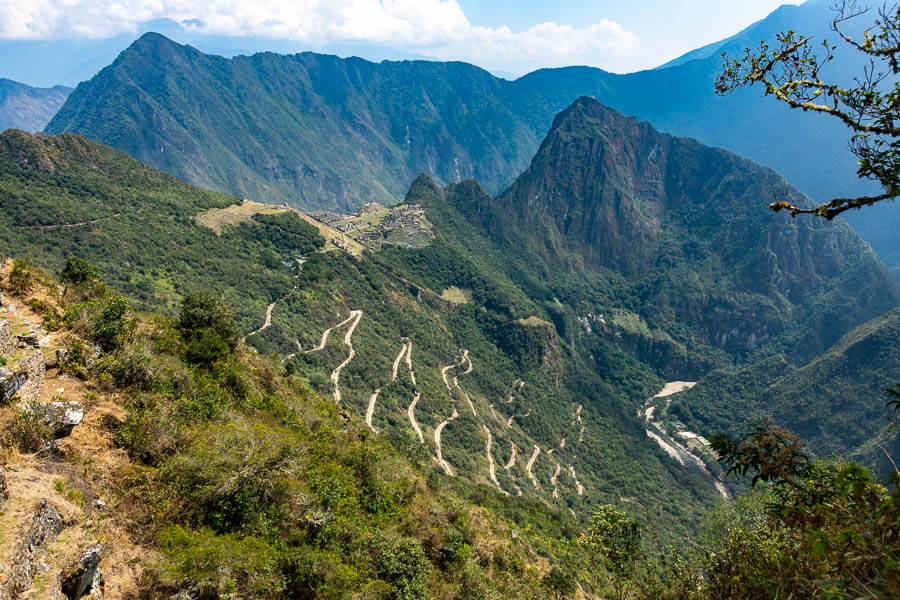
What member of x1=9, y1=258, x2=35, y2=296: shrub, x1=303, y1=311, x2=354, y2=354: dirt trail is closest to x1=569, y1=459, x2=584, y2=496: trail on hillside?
x1=303, y1=311, x2=354, y2=354: dirt trail

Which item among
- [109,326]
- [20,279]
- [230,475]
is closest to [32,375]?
[109,326]

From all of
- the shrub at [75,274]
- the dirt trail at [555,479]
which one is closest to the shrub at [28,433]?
the shrub at [75,274]

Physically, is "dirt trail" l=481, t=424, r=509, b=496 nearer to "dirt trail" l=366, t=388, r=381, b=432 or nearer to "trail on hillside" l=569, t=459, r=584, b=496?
"trail on hillside" l=569, t=459, r=584, b=496

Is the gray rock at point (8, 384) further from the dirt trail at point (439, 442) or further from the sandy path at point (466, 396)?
the sandy path at point (466, 396)

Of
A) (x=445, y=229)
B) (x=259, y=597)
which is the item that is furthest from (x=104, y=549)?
(x=445, y=229)

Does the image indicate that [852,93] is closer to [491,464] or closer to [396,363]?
[491,464]

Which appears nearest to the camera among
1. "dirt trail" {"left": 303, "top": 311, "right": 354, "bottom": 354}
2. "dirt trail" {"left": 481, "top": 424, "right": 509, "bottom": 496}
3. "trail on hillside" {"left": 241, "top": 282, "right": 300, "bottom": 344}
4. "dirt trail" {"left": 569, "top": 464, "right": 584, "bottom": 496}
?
"trail on hillside" {"left": 241, "top": 282, "right": 300, "bottom": 344}

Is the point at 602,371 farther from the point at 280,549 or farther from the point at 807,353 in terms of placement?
the point at 280,549
